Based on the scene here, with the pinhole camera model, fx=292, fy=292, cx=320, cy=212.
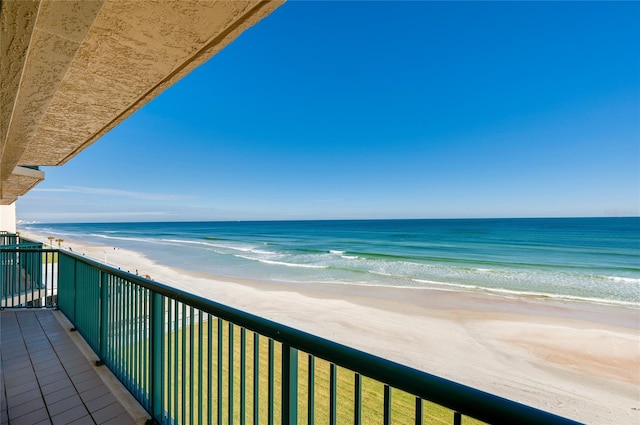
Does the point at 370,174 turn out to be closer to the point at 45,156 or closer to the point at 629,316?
the point at 629,316

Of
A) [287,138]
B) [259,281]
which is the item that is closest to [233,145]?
[287,138]

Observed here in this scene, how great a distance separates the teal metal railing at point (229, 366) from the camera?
96 centimetres

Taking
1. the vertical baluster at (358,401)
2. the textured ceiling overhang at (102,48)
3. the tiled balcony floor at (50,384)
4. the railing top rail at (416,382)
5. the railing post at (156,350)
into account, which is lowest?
the tiled balcony floor at (50,384)

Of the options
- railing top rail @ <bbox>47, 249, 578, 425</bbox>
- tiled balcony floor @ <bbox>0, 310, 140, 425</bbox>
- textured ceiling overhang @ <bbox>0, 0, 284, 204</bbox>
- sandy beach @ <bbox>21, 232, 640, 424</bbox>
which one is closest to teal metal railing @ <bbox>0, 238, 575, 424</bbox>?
railing top rail @ <bbox>47, 249, 578, 425</bbox>

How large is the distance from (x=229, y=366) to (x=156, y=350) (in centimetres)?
116

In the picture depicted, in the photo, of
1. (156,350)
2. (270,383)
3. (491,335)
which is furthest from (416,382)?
(491,335)

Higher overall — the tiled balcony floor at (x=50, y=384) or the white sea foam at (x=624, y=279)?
the tiled balcony floor at (x=50, y=384)

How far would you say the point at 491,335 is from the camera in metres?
9.18

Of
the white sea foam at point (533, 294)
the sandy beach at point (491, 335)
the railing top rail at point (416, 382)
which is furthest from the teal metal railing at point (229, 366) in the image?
the white sea foam at point (533, 294)

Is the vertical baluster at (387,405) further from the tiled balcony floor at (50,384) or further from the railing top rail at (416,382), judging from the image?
the tiled balcony floor at (50,384)

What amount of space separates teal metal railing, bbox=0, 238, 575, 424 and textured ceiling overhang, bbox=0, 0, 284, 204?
142 cm

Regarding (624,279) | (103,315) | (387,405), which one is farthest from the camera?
(624,279)

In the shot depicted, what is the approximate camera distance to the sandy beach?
614cm

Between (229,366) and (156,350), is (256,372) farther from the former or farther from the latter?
(156,350)
